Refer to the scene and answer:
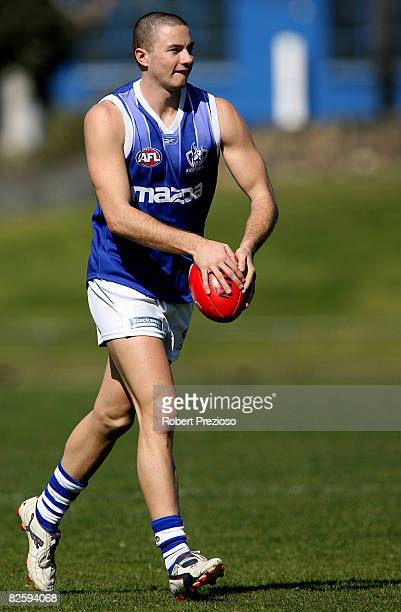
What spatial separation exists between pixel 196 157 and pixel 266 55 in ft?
137

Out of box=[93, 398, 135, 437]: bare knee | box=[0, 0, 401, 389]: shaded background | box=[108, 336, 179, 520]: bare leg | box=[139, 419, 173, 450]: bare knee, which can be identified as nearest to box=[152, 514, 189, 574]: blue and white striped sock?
box=[108, 336, 179, 520]: bare leg

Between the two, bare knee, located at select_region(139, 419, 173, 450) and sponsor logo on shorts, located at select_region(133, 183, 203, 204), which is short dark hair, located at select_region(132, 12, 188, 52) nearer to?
sponsor logo on shorts, located at select_region(133, 183, 203, 204)

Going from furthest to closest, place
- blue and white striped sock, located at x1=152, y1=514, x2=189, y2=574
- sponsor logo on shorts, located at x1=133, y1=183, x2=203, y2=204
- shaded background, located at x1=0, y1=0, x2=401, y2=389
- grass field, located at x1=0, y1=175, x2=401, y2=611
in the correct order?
1. shaded background, located at x1=0, y1=0, x2=401, y2=389
2. grass field, located at x1=0, y1=175, x2=401, y2=611
3. sponsor logo on shorts, located at x1=133, y1=183, x2=203, y2=204
4. blue and white striped sock, located at x1=152, y1=514, x2=189, y2=574

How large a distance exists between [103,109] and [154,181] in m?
0.41

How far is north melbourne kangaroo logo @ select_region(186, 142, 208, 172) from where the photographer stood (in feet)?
21.4

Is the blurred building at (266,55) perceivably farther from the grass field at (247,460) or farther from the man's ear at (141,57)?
the man's ear at (141,57)

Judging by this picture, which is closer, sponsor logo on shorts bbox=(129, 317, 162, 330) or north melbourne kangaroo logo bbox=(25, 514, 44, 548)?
sponsor logo on shorts bbox=(129, 317, 162, 330)

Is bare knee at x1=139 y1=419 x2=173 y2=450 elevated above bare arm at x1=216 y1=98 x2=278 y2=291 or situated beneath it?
situated beneath

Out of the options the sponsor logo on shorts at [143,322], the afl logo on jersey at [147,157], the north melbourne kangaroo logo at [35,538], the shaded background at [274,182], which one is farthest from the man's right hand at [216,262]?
the shaded background at [274,182]

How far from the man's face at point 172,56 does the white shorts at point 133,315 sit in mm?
995

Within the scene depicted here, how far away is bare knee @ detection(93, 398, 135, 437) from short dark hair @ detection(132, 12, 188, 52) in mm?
1679

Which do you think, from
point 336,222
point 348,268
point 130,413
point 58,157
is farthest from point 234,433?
point 58,157

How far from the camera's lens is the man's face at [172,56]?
6.39m

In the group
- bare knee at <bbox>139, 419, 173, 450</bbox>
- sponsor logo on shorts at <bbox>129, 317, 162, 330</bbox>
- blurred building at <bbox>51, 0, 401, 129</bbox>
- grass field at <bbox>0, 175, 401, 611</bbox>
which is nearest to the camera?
bare knee at <bbox>139, 419, 173, 450</bbox>
